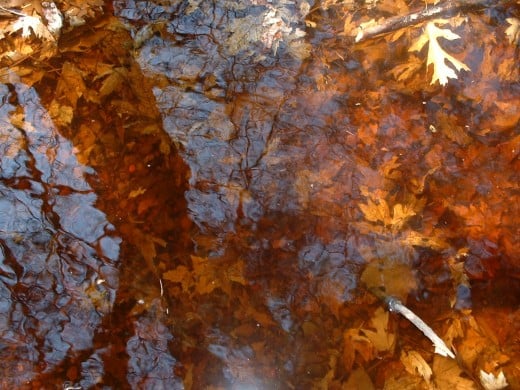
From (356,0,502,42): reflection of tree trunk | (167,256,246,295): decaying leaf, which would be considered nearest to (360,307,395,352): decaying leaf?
(167,256,246,295): decaying leaf

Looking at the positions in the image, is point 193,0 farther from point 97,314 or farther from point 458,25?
point 97,314

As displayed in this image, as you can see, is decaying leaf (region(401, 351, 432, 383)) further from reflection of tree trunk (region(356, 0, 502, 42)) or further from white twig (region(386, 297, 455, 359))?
reflection of tree trunk (region(356, 0, 502, 42))

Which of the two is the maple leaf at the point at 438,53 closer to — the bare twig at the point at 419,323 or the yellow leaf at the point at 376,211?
the yellow leaf at the point at 376,211

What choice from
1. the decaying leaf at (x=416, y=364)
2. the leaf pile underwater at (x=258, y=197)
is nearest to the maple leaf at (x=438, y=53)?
the leaf pile underwater at (x=258, y=197)

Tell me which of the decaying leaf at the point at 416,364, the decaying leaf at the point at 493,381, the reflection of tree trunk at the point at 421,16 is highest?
the reflection of tree trunk at the point at 421,16

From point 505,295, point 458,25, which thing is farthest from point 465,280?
point 458,25

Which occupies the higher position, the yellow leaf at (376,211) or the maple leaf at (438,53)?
the maple leaf at (438,53)
